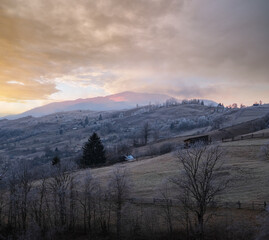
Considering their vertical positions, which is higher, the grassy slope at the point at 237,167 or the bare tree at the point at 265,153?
the bare tree at the point at 265,153

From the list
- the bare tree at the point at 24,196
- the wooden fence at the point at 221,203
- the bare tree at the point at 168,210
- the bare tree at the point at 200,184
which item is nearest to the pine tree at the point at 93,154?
the bare tree at the point at 24,196

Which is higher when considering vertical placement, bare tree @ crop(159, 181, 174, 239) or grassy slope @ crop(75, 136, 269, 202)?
grassy slope @ crop(75, 136, 269, 202)

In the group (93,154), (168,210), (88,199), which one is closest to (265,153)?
(168,210)

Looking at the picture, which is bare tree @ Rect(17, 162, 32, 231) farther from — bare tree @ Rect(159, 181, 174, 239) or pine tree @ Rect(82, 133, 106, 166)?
pine tree @ Rect(82, 133, 106, 166)

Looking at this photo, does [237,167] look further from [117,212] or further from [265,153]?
[117,212]

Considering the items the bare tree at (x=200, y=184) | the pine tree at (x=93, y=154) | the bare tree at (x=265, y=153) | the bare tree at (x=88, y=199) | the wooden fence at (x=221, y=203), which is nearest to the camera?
the bare tree at (x=200, y=184)

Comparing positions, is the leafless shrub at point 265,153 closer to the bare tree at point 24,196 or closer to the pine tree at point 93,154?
the bare tree at point 24,196

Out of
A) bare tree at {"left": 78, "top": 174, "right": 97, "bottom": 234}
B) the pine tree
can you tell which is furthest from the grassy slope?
the pine tree

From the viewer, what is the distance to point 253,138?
235ft

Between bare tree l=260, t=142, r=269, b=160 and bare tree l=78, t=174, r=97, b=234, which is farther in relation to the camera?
bare tree l=260, t=142, r=269, b=160

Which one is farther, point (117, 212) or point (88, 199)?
point (88, 199)

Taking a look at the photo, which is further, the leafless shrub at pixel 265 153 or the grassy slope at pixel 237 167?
the leafless shrub at pixel 265 153

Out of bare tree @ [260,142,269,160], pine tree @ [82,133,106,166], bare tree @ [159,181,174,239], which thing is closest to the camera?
bare tree @ [159,181,174,239]

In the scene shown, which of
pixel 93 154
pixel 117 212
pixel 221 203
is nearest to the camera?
pixel 221 203
